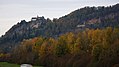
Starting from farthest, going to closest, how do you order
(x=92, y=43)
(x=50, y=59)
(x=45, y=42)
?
1. (x=45, y=42)
2. (x=50, y=59)
3. (x=92, y=43)

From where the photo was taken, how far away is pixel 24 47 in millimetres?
173875

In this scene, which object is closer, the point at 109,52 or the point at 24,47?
the point at 109,52

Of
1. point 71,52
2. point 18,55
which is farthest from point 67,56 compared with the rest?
point 18,55

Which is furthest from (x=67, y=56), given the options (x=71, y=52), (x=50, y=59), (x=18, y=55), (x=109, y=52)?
(x=18, y=55)

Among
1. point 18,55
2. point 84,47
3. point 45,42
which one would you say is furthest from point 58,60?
point 18,55

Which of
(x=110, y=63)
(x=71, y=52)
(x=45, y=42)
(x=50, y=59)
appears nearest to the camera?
(x=110, y=63)

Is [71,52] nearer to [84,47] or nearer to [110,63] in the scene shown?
[84,47]

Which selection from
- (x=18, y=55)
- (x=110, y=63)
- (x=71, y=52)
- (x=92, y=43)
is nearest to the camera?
(x=110, y=63)

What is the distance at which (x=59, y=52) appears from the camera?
125 meters

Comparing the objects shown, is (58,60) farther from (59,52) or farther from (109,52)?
(109,52)

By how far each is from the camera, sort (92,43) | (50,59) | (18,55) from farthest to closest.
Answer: (18,55) < (50,59) < (92,43)

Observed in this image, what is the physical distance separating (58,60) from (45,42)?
31.5 m

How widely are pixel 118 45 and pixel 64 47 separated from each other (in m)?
37.1

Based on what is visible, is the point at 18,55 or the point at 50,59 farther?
the point at 18,55
